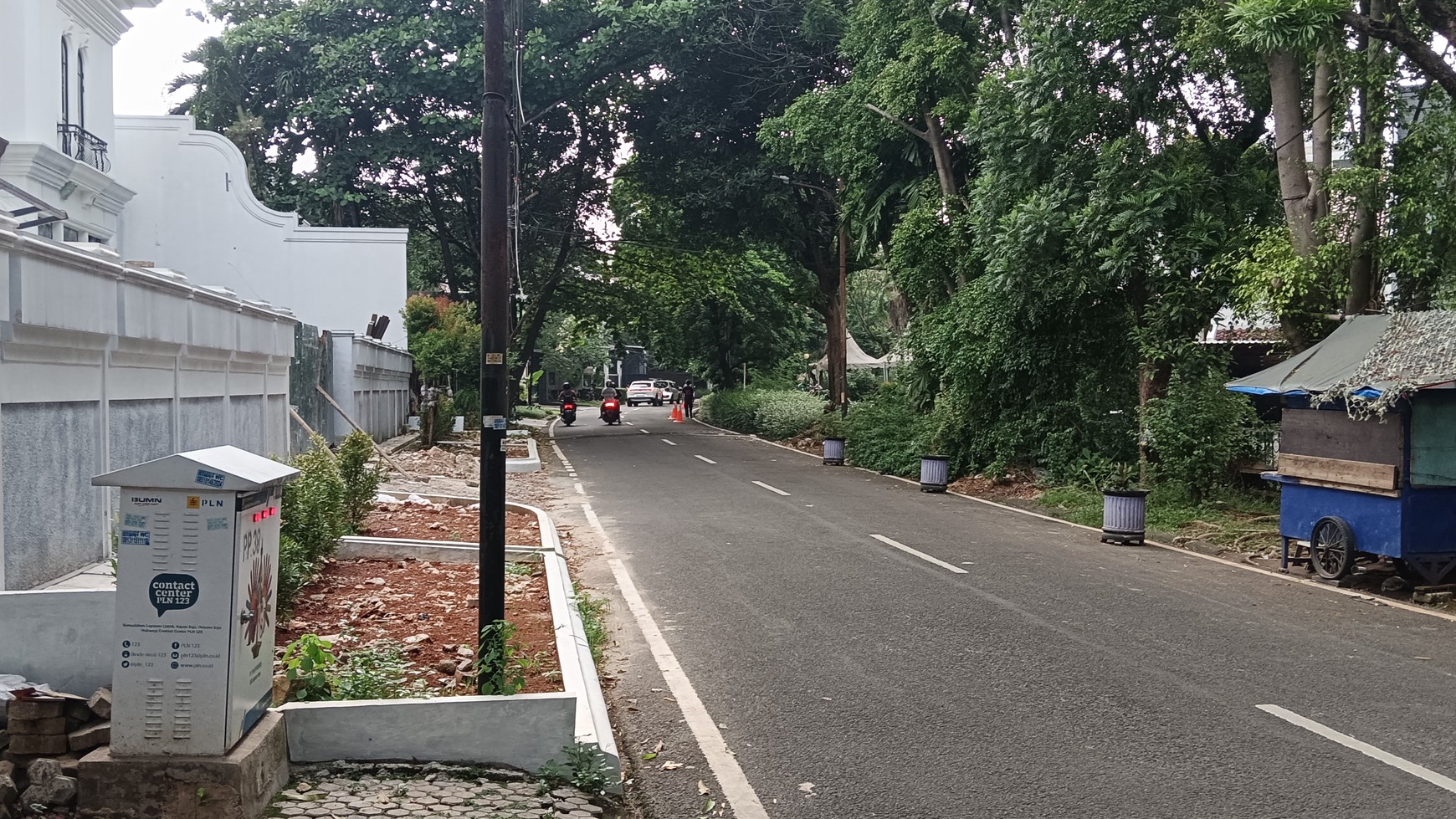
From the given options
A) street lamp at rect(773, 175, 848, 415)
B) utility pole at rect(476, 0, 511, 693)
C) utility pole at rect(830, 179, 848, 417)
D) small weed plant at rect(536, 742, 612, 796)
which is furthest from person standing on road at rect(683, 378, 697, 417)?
small weed plant at rect(536, 742, 612, 796)

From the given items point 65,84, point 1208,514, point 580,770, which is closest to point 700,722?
point 580,770

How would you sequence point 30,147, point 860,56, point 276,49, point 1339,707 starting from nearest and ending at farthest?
point 1339,707
point 30,147
point 860,56
point 276,49

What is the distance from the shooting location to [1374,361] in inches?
438

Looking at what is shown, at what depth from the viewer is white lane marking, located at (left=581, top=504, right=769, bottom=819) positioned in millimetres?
5270

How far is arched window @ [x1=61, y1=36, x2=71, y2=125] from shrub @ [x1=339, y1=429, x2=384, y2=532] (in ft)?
36.0

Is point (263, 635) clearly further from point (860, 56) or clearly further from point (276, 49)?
point (276, 49)

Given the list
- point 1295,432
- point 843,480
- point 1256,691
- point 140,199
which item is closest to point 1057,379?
point 843,480

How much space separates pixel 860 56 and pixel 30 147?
17.3 metres

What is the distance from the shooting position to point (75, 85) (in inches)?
782

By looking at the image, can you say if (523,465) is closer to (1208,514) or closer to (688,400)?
(1208,514)

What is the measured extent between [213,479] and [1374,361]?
433 inches

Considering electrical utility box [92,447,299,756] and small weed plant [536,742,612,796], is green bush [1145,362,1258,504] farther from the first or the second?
electrical utility box [92,447,299,756]

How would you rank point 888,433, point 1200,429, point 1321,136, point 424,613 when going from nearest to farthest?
1. point 424,613
2. point 1321,136
3. point 1200,429
4. point 888,433

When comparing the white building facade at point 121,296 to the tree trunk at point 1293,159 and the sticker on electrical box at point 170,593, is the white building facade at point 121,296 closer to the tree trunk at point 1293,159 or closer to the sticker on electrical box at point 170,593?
the sticker on electrical box at point 170,593
